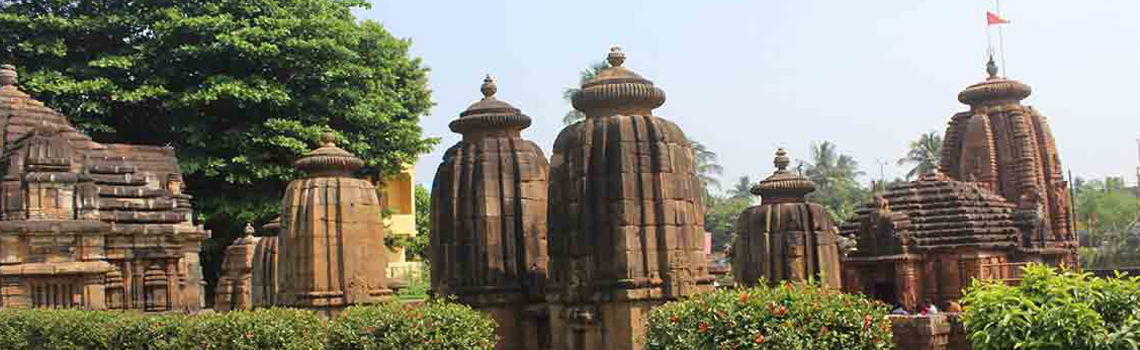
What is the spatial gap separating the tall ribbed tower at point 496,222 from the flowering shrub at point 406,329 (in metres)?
2.60

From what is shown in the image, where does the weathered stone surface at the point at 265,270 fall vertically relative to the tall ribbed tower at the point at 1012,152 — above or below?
below

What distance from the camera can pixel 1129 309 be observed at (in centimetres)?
811

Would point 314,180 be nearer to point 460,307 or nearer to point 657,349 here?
point 460,307

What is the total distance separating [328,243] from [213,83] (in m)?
11.9

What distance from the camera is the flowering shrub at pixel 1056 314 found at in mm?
7930

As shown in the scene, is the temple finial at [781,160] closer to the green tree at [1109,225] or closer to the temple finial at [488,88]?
the temple finial at [488,88]

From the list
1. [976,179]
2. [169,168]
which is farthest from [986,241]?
[169,168]

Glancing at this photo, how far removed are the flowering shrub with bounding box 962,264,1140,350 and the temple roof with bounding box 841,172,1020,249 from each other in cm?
1660

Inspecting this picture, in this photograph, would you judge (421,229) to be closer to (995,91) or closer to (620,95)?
(995,91)

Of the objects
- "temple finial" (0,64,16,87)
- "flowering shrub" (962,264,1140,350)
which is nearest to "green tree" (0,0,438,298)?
"temple finial" (0,64,16,87)

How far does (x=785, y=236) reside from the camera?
1803 centimetres

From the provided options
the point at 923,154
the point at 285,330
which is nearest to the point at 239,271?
the point at 285,330

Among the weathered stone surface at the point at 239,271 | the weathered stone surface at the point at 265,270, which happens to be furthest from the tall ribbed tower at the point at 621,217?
the weathered stone surface at the point at 239,271

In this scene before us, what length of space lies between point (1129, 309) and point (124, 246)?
14690 millimetres
